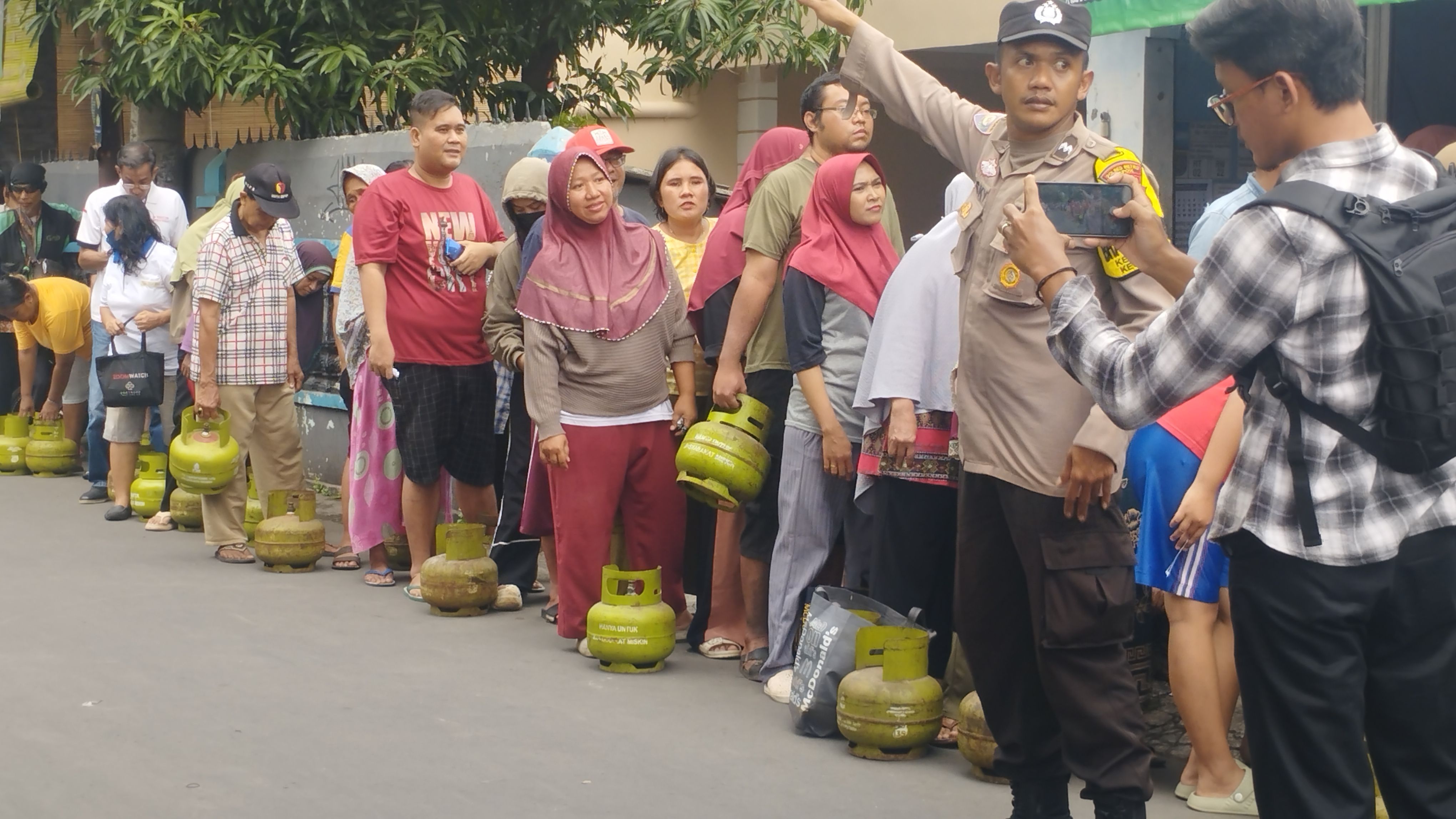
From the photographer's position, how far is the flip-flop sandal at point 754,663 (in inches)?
242

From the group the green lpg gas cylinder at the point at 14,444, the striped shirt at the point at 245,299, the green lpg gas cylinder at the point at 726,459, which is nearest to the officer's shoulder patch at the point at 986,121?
the green lpg gas cylinder at the point at 726,459

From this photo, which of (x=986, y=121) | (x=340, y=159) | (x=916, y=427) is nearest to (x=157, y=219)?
(x=340, y=159)

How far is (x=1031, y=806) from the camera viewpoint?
396 centimetres

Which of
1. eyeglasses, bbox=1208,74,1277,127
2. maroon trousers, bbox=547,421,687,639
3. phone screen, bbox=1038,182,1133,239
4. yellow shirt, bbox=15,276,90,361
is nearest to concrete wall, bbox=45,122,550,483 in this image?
yellow shirt, bbox=15,276,90,361

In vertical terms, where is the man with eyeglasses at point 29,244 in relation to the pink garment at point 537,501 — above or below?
above

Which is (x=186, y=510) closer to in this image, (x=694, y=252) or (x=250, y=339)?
(x=250, y=339)

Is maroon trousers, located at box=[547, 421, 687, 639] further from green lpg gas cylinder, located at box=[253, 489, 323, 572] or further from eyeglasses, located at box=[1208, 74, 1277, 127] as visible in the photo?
eyeglasses, located at box=[1208, 74, 1277, 127]

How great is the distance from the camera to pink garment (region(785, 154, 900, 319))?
5652 mm

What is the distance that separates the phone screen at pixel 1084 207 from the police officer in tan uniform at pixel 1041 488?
36 centimetres

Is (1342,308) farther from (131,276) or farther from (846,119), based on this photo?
(131,276)

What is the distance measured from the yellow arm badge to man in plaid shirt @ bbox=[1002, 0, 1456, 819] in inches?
27.8

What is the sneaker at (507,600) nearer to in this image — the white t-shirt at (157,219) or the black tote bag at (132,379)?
the black tote bag at (132,379)

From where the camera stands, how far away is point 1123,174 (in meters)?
3.64

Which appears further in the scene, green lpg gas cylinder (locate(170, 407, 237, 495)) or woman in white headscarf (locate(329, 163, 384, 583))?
green lpg gas cylinder (locate(170, 407, 237, 495))
